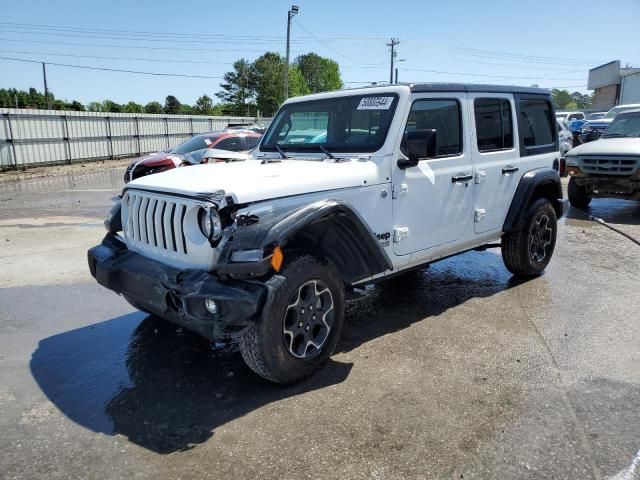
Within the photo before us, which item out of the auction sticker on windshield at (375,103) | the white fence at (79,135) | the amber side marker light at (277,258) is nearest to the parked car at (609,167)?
the auction sticker on windshield at (375,103)

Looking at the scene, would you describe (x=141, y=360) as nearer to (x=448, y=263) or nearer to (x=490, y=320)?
(x=490, y=320)

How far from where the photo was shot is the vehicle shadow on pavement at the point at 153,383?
298 centimetres

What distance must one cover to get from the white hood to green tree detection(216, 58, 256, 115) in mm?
79696

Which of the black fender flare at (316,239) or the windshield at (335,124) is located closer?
the black fender flare at (316,239)

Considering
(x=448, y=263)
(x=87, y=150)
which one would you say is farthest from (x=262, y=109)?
(x=448, y=263)

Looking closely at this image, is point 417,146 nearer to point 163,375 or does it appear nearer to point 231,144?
point 163,375

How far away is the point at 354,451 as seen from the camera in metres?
2.72

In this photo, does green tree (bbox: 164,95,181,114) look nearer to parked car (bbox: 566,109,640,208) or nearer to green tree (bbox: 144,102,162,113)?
green tree (bbox: 144,102,162,113)

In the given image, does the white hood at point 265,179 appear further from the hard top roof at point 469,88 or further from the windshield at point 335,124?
the hard top roof at point 469,88

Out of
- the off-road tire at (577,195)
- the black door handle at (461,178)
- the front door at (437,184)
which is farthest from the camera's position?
the off-road tire at (577,195)

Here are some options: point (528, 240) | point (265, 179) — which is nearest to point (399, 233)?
point (265, 179)

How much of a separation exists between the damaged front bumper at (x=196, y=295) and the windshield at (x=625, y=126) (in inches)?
389

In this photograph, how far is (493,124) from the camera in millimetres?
4980

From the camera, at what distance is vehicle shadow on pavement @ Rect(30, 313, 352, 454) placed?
2.98m
